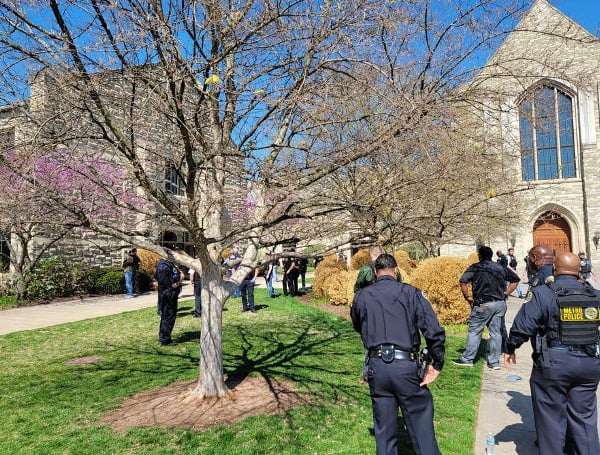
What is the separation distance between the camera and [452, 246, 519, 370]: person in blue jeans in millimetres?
6184

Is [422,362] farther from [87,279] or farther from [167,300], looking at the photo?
[87,279]

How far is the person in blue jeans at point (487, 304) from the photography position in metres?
6.18

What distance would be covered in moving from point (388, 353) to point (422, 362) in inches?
10.8

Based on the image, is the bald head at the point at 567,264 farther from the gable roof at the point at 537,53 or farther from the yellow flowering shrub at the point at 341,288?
the yellow flowering shrub at the point at 341,288

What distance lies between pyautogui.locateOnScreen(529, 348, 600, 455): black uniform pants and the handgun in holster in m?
0.91

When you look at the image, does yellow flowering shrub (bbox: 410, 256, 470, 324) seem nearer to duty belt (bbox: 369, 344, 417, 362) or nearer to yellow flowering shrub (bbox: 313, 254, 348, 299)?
yellow flowering shrub (bbox: 313, 254, 348, 299)

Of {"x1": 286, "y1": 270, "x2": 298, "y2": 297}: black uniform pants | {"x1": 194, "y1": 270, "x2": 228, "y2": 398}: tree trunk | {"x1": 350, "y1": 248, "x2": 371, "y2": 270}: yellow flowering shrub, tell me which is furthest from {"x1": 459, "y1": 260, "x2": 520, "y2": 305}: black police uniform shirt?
{"x1": 350, "y1": 248, "x2": 371, "y2": 270}: yellow flowering shrub

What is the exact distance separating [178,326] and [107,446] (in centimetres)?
605

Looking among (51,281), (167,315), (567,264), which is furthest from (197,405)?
(51,281)

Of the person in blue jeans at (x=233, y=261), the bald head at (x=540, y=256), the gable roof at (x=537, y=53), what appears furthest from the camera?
the bald head at (x=540, y=256)

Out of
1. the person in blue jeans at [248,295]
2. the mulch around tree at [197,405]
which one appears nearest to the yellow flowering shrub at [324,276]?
the person in blue jeans at [248,295]

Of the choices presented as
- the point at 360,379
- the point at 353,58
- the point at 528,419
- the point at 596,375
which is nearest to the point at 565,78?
the point at 353,58

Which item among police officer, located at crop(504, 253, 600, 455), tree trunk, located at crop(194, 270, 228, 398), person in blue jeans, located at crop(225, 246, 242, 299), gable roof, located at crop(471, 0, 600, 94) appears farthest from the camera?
person in blue jeans, located at crop(225, 246, 242, 299)

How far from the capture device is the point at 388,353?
9.82ft
